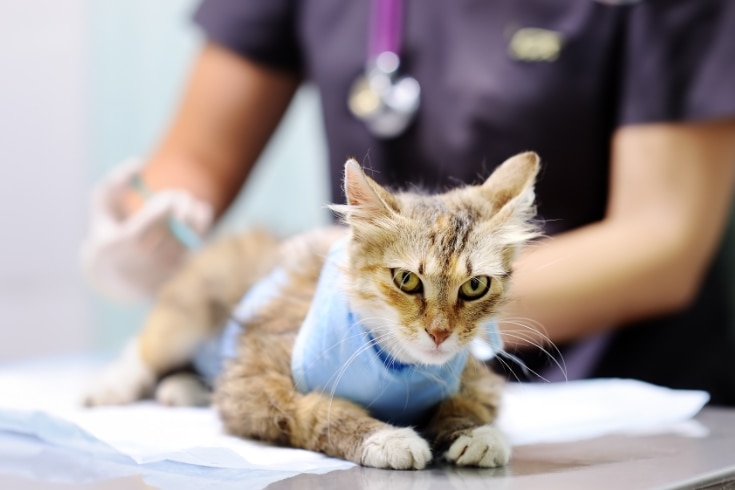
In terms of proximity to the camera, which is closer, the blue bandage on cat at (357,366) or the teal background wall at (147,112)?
the blue bandage on cat at (357,366)

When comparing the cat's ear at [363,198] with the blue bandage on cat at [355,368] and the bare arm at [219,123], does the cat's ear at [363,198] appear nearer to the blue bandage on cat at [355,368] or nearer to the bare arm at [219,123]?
the blue bandage on cat at [355,368]

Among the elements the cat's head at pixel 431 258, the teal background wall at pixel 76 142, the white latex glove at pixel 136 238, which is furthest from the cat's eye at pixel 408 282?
the teal background wall at pixel 76 142

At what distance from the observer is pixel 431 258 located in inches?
26.7

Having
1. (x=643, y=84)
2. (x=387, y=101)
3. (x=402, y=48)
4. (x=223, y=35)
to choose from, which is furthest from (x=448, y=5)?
(x=223, y=35)

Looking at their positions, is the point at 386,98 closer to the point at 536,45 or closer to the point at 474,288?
the point at 536,45

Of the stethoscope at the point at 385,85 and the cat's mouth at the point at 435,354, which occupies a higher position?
the stethoscope at the point at 385,85

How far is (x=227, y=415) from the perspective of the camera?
835 mm

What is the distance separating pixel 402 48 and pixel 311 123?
82 cm

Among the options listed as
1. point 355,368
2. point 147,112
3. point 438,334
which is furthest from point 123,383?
point 147,112

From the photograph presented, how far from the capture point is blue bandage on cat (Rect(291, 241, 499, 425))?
74cm

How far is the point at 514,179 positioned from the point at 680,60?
0.66 meters

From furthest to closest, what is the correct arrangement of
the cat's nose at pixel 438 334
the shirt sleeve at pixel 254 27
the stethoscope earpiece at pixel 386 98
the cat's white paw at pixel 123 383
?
the shirt sleeve at pixel 254 27, the stethoscope earpiece at pixel 386 98, the cat's white paw at pixel 123 383, the cat's nose at pixel 438 334

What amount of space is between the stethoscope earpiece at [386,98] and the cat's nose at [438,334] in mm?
711

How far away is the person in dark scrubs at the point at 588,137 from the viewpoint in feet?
4.11
